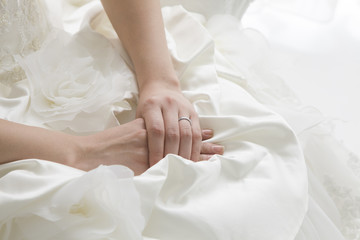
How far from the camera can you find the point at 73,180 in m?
0.78

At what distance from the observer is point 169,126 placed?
973 millimetres

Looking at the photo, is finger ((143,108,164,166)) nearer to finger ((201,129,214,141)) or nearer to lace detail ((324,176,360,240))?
finger ((201,129,214,141))

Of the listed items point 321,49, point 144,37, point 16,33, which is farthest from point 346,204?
point 321,49

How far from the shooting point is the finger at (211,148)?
38.3 inches

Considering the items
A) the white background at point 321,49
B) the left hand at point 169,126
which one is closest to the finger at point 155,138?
the left hand at point 169,126

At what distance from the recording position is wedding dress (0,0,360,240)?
0.77 meters

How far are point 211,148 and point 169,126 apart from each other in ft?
0.30

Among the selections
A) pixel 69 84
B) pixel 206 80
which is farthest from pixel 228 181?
pixel 69 84

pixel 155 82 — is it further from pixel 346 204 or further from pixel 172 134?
pixel 346 204

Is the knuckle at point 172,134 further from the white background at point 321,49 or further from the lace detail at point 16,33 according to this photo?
the white background at point 321,49

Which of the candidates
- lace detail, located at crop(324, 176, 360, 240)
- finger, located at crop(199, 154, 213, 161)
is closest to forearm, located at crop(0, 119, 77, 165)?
finger, located at crop(199, 154, 213, 161)

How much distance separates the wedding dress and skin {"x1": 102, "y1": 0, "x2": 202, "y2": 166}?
34 mm

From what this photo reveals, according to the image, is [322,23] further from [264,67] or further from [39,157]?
[39,157]

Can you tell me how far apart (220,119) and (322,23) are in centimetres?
138
